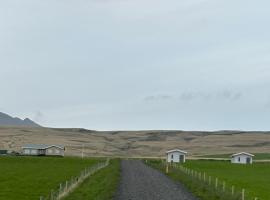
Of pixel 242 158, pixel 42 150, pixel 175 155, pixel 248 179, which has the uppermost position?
pixel 242 158

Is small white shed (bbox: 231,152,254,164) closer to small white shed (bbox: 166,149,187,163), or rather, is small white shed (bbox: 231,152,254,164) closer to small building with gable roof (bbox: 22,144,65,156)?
small white shed (bbox: 166,149,187,163)

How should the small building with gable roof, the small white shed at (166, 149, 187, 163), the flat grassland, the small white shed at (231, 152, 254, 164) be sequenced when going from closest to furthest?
the flat grassland, the small white shed at (166, 149, 187, 163), the small white shed at (231, 152, 254, 164), the small building with gable roof

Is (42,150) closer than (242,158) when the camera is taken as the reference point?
No

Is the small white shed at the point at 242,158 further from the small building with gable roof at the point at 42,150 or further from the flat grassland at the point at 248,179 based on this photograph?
the flat grassland at the point at 248,179

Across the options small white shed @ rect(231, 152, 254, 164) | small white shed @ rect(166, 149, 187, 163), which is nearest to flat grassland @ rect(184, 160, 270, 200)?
small white shed @ rect(166, 149, 187, 163)

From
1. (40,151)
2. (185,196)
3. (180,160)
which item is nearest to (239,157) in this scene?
(180,160)

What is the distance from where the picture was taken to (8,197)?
46312mm

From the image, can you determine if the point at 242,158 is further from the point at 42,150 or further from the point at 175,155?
the point at 42,150

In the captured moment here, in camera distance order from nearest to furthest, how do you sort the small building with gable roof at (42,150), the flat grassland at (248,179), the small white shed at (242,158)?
the flat grassland at (248,179) → the small white shed at (242,158) → the small building with gable roof at (42,150)

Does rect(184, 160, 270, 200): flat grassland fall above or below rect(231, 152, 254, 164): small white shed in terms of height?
below

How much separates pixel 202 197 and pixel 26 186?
19.5 m

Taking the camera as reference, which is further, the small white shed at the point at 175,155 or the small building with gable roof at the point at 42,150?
the small building with gable roof at the point at 42,150

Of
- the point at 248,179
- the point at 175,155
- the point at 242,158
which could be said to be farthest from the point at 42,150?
the point at 248,179

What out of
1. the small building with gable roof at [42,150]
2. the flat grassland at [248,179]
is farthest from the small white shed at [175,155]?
the flat grassland at [248,179]
